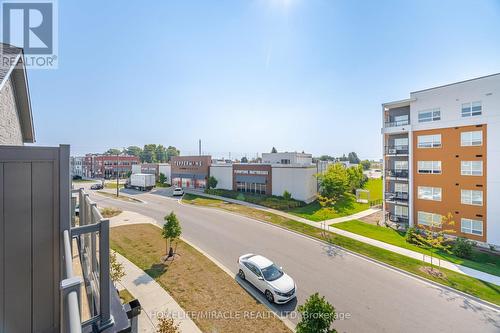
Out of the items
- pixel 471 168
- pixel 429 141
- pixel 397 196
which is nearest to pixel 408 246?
pixel 397 196

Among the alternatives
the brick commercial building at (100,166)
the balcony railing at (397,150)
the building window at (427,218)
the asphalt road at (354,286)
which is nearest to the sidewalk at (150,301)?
the asphalt road at (354,286)

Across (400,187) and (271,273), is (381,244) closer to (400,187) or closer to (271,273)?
(400,187)

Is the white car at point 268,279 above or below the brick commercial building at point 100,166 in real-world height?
below

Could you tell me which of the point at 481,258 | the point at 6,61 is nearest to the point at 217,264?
the point at 6,61

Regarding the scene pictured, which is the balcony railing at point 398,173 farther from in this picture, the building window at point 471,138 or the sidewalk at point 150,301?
the sidewalk at point 150,301

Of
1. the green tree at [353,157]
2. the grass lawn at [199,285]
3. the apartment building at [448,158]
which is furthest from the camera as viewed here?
the green tree at [353,157]

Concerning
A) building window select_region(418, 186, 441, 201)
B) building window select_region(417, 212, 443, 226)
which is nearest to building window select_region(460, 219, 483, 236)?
building window select_region(417, 212, 443, 226)

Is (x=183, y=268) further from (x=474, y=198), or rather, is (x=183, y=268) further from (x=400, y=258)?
(x=474, y=198)
